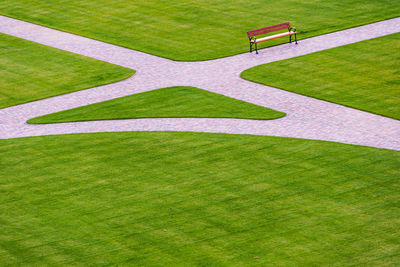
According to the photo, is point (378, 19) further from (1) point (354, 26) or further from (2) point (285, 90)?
(2) point (285, 90)

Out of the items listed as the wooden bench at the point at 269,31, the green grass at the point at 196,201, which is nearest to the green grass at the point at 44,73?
the green grass at the point at 196,201

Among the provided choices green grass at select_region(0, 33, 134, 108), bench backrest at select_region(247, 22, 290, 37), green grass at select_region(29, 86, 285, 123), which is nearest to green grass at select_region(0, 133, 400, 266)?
green grass at select_region(29, 86, 285, 123)

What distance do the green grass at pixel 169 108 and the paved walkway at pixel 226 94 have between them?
1.46 feet

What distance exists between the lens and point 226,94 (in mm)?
26922

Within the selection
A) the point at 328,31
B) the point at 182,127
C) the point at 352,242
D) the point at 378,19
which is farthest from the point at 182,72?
the point at 352,242

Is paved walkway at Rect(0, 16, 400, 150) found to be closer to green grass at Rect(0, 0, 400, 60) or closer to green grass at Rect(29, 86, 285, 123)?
green grass at Rect(29, 86, 285, 123)

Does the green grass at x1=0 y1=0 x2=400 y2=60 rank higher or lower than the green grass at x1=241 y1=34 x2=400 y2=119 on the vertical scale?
higher

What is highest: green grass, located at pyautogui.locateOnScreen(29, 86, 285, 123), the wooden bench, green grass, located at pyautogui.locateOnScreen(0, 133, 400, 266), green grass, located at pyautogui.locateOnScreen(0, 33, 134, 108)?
the wooden bench

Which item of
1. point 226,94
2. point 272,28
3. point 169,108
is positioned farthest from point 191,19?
point 169,108

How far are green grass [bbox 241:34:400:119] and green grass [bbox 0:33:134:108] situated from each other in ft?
23.1

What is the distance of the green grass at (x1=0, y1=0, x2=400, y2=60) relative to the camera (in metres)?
33.5

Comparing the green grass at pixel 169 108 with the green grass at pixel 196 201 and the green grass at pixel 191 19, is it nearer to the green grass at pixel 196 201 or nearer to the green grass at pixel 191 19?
the green grass at pixel 196 201

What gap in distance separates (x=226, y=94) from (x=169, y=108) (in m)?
2.70

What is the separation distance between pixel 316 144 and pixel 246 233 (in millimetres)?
5952
